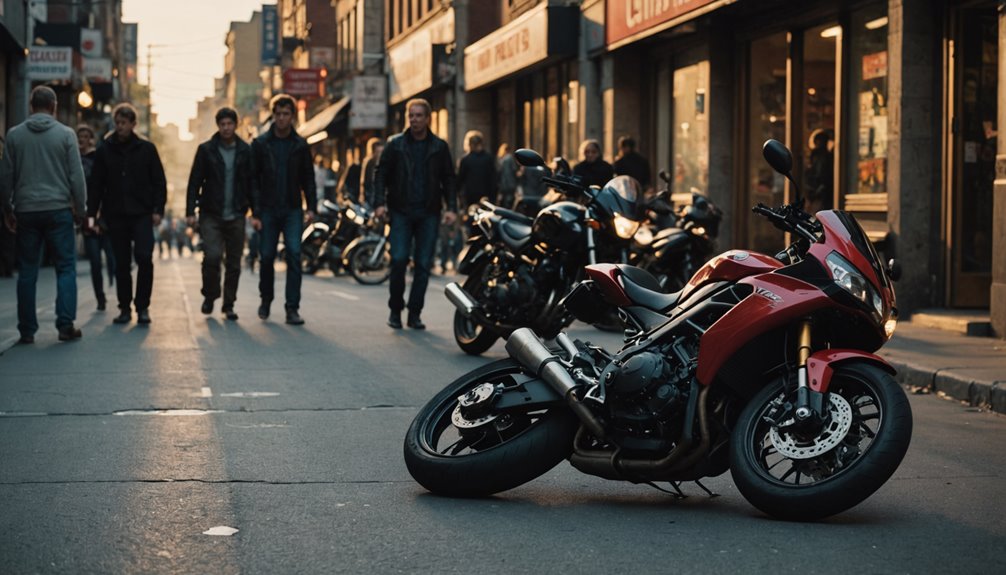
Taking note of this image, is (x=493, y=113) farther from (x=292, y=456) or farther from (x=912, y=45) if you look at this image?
(x=292, y=456)

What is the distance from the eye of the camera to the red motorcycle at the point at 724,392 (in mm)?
5105

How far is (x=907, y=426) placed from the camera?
197 inches

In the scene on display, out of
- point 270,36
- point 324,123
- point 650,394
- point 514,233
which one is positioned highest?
point 270,36

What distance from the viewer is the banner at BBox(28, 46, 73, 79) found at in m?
29.5

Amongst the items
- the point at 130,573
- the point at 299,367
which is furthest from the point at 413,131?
the point at 130,573

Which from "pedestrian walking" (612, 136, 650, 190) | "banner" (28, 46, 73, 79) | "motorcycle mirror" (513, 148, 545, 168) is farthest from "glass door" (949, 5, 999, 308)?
"banner" (28, 46, 73, 79)

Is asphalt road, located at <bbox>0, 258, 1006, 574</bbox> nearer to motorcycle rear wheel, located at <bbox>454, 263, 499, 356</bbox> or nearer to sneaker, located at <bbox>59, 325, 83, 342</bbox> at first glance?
Result: motorcycle rear wheel, located at <bbox>454, 263, 499, 356</bbox>

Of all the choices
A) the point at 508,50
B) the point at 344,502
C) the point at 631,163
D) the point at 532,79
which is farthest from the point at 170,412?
the point at 532,79

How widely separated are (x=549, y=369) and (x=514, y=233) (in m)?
5.14

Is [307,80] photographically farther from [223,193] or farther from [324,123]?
[223,193]

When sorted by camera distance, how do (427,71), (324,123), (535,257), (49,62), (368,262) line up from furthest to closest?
(324,123) → (427,71) → (49,62) → (368,262) → (535,257)

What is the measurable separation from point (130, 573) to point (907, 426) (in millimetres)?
2482

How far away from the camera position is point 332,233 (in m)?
26.0

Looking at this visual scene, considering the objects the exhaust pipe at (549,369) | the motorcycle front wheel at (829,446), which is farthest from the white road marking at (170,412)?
the motorcycle front wheel at (829,446)
